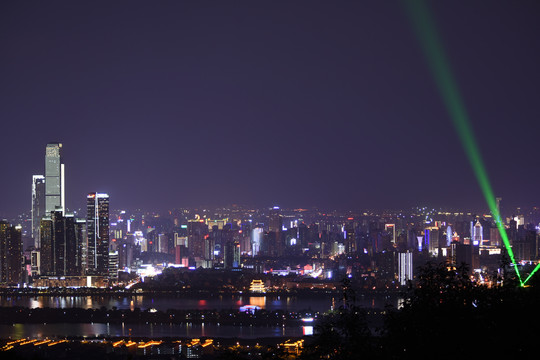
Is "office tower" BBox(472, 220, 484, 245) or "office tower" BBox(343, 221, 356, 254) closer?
"office tower" BBox(472, 220, 484, 245)

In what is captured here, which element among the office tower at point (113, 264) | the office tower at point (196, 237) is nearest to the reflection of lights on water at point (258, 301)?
the office tower at point (113, 264)

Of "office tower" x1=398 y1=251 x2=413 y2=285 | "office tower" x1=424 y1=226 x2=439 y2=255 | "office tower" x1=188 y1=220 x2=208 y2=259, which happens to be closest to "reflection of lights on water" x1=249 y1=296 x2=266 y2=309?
"office tower" x1=398 y1=251 x2=413 y2=285

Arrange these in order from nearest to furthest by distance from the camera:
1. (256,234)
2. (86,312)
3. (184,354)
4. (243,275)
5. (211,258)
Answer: (184,354) → (86,312) → (243,275) → (211,258) → (256,234)

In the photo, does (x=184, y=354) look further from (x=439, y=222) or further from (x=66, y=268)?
(x=439, y=222)

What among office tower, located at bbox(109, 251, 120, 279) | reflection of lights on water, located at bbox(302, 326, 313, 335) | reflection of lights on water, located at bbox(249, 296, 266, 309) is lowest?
reflection of lights on water, located at bbox(249, 296, 266, 309)

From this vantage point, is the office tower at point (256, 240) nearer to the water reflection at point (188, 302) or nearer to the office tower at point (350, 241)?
the office tower at point (350, 241)

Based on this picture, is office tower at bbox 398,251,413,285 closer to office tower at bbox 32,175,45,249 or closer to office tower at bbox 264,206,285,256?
office tower at bbox 264,206,285,256

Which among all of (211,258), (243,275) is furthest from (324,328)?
(211,258)
